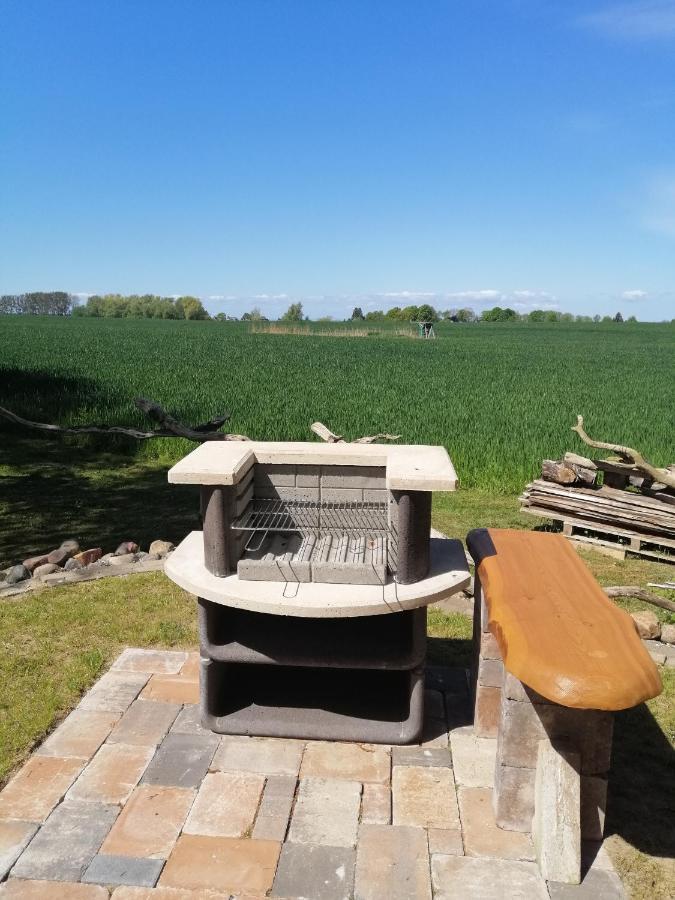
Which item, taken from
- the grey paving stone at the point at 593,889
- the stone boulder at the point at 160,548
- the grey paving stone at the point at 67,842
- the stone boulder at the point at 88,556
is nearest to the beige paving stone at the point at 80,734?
the grey paving stone at the point at 67,842

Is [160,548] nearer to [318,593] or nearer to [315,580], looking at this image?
[315,580]

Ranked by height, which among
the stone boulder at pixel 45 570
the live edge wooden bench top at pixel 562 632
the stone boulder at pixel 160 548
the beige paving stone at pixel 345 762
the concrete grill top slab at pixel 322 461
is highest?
the concrete grill top slab at pixel 322 461

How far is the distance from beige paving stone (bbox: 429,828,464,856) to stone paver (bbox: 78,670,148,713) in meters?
1.94

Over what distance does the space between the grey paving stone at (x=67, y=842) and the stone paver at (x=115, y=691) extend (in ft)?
2.81

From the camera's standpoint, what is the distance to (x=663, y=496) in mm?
7555

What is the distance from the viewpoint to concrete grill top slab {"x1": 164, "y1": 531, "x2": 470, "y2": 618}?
3283 mm

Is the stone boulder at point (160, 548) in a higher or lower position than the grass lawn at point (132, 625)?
higher

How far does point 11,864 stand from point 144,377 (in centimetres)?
1740

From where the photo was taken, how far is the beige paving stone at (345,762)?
3.55 metres

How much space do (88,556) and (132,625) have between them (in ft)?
4.77

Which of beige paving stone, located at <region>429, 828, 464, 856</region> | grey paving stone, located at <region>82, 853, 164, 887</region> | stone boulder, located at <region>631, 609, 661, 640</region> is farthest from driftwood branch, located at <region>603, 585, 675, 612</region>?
grey paving stone, located at <region>82, 853, 164, 887</region>

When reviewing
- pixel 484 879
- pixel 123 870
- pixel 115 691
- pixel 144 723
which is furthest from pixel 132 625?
pixel 484 879

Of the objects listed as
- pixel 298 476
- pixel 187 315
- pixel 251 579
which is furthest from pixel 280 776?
pixel 187 315

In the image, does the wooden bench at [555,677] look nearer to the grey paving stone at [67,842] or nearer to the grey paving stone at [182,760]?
the grey paving stone at [182,760]
